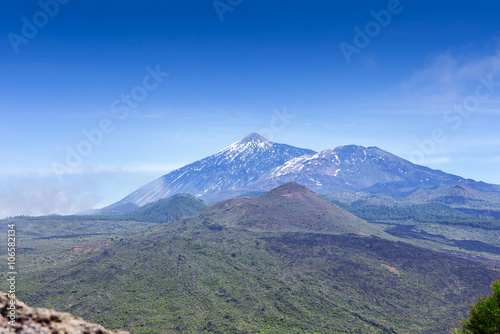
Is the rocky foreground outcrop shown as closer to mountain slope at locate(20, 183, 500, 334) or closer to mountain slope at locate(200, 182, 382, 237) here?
mountain slope at locate(20, 183, 500, 334)

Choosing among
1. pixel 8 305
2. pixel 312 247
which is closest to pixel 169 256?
pixel 312 247

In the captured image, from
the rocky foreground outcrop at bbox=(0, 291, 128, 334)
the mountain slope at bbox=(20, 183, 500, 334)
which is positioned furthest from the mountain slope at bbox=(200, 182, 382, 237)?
the rocky foreground outcrop at bbox=(0, 291, 128, 334)

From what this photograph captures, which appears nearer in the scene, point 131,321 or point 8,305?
point 8,305

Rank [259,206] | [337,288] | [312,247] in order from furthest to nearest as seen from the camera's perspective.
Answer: [259,206]
[312,247]
[337,288]

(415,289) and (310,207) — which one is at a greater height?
(310,207)

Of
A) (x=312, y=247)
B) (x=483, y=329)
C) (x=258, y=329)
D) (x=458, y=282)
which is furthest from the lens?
(x=312, y=247)

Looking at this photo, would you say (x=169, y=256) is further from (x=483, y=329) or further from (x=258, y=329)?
(x=483, y=329)

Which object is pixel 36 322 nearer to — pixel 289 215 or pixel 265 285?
pixel 265 285

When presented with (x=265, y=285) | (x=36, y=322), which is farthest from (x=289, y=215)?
(x=36, y=322)

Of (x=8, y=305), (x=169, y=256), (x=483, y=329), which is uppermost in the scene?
(x=8, y=305)
